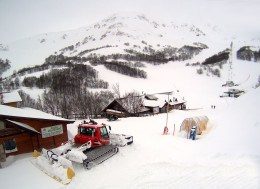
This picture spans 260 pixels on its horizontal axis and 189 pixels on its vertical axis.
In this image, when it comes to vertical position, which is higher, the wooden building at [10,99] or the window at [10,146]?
the wooden building at [10,99]

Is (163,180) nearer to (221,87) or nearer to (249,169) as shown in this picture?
(249,169)

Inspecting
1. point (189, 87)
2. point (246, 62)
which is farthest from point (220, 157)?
point (246, 62)

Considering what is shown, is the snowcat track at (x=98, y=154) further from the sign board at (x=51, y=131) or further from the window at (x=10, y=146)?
the window at (x=10, y=146)

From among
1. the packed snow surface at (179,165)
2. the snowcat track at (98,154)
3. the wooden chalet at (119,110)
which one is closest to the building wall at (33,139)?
the packed snow surface at (179,165)

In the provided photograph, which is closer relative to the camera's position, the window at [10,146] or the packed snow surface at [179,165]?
the packed snow surface at [179,165]

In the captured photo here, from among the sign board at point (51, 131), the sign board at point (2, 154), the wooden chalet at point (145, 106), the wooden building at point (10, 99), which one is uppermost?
the wooden building at point (10, 99)

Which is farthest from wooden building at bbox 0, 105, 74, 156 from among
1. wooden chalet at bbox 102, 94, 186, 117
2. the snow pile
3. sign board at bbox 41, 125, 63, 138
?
wooden chalet at bbox 102, 94, 186, 117

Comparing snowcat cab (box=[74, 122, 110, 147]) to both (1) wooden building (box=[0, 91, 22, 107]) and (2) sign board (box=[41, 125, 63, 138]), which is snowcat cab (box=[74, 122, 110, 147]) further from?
(1) wooden building (box=[0, 91, 22, 107])
